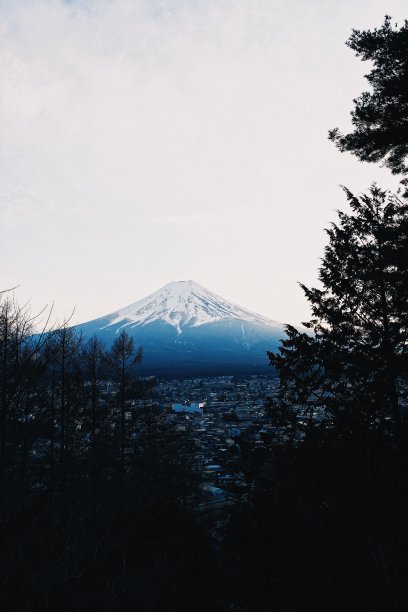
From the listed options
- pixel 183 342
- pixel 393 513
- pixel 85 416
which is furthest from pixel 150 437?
pixel 183 342

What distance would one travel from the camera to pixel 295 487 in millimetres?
4828

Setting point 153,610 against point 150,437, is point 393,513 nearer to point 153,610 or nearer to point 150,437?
point 153,610

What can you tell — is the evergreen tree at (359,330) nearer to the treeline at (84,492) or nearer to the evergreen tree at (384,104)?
the evergreen tree at (384,104)

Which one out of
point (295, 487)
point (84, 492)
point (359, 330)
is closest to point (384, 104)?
point (359, 330)

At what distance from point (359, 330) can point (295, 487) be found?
6769 mm

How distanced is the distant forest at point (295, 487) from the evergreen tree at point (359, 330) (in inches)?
1.6

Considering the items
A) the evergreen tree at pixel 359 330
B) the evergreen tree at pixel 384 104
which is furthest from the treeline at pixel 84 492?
the evergreen tree at pixel 384 104

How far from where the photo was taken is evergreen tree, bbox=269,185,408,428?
9.23m

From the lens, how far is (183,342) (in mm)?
177125

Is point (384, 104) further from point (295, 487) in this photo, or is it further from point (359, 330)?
point (295, 487)

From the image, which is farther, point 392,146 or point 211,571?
point 211,571

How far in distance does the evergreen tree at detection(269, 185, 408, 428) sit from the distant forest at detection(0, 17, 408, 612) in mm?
41

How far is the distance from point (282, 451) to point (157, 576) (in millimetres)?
3544

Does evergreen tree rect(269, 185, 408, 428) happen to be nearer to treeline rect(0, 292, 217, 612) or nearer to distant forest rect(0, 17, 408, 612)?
distant forest rect(0, 17, 408, 612)
